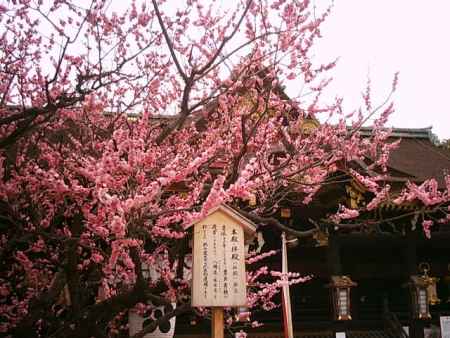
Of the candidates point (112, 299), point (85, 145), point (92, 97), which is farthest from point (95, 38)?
point (112, 299)

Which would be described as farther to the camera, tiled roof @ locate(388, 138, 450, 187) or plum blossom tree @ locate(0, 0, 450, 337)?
tiled roof @ locate(388, 138, 450, 187)

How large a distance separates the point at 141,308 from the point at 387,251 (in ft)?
20.1

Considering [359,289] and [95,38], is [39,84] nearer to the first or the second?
[95,38]

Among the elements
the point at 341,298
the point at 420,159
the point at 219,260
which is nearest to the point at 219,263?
the point at 219,260

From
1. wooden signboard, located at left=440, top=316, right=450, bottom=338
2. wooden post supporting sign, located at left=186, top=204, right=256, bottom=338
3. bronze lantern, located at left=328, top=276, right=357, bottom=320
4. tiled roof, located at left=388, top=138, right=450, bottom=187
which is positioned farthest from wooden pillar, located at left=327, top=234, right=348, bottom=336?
wooden post supporting sign, located at left=186, top=204, right=256, bottom=338

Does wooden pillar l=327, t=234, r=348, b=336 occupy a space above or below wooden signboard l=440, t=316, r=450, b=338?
above

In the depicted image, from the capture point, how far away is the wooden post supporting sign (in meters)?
4.71

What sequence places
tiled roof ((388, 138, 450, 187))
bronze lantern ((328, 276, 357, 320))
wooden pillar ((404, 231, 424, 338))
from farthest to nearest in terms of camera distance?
tiled roof ((388, 138, 450, 187)) → wooden pillar ((404, 231, 424, 338)) → bronze lantern ((328, 276, 357, 320))

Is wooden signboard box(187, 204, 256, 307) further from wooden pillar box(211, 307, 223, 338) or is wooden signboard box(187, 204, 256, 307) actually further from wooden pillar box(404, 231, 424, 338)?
wooden pillar box(404, 231, 424, 338)

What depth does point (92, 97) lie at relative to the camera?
6.54 m

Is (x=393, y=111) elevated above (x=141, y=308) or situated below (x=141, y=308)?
above

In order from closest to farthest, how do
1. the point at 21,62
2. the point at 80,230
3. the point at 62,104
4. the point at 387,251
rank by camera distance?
the point at 62,104
the point at 80,230
the point at 21,62
the point at 387,251

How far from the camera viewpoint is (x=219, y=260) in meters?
4.86

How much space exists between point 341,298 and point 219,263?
17.3 ft
